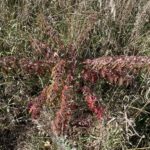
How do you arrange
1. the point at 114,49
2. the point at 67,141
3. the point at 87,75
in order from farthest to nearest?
1. the point at 114,49
2. the point at 87,75
3. the point at 67,141

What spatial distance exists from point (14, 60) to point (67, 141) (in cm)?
58

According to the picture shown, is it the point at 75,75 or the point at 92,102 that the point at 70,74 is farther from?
the point at 92,102

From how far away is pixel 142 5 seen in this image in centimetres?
346

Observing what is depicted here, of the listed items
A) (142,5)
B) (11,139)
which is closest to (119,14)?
(142,5)

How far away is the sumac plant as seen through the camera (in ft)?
8.57

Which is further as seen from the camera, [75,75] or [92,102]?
[75,75]

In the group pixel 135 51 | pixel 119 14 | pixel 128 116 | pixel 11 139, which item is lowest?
pixel 11 139

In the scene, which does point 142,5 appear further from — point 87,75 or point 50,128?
point 50,128

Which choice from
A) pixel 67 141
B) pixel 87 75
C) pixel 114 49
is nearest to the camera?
pixel 67 141

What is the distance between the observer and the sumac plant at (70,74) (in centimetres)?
261

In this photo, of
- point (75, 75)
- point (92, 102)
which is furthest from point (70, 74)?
point (92, 102)

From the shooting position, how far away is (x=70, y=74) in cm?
273

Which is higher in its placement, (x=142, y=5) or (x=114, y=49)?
(x=142, y=5)

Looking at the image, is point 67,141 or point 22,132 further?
point 22,132
